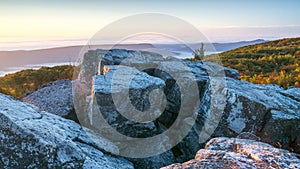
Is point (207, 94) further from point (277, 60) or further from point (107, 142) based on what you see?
point (277, 60)

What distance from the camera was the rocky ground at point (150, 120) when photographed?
4523 mm

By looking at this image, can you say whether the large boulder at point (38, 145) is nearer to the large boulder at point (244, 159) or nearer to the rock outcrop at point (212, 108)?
the rock outcrop at point (212, 108)

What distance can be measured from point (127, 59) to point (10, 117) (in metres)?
4.99

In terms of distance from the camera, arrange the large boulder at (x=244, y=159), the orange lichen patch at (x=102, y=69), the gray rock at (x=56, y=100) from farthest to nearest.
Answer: the orange lichen patch at (x=102, y=69) → the gray rock at (x=56, y=100) → the large boulder at (x=244, y=159)

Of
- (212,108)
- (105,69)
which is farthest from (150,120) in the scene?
(105,69)

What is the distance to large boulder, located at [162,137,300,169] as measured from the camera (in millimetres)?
4129

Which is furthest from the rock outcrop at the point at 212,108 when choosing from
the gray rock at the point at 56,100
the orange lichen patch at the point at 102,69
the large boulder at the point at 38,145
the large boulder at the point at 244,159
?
the large boulder at the point at 244,159

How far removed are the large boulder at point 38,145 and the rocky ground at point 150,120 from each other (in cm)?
1

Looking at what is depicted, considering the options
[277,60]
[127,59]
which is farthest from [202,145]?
[277,60]

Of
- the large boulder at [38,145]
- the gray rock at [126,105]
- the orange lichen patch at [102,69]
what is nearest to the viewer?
the large boulder at [38,145]

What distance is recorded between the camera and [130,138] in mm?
6895

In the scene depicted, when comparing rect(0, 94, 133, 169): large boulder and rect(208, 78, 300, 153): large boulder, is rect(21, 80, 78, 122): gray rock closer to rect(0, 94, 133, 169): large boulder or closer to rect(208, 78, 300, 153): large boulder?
rect(0, 94, 133, 169): large boulder

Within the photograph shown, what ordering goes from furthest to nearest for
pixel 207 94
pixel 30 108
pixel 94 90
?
pixel 207 94 → pixel 94 90 → pixel 30 108

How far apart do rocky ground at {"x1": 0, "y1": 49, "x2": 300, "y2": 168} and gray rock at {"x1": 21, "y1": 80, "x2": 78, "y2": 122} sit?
29 millimetres
